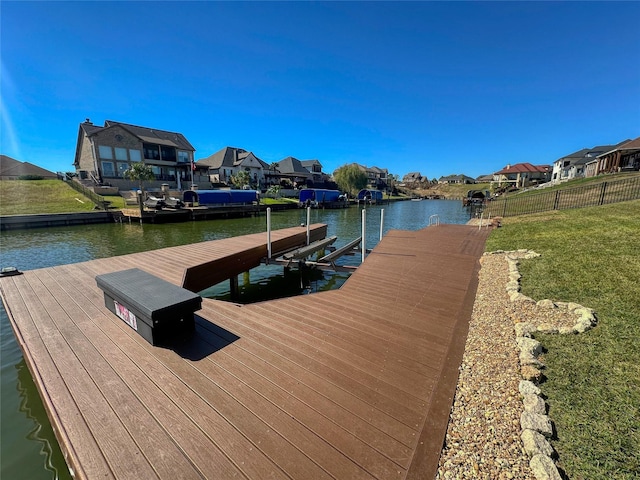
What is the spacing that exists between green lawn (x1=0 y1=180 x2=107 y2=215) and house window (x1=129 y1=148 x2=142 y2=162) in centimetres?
910

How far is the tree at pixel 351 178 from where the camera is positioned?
64906 millimetres

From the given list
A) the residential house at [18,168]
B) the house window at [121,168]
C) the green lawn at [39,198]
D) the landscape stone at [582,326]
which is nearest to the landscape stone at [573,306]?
the landscape stone at [582,326]

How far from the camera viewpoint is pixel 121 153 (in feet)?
128

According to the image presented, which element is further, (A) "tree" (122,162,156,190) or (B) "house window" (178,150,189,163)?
(B) "house window" (178,150,189,163)

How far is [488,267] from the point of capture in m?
7.08

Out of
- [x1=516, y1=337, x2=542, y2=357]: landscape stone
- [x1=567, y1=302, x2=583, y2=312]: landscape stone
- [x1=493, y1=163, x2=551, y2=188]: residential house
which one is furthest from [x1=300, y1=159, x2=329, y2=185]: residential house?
[x1=516, y1=337, x2=542, y2=357]: landscape stone

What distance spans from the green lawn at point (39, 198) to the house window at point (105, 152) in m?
6.19

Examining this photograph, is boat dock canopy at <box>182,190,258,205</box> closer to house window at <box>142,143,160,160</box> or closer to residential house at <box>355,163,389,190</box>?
house window at <box>142,143,160,160</box>

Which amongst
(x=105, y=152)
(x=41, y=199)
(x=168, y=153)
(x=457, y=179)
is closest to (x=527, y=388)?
(x=41, y=199)

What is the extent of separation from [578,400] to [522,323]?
1.59 metres

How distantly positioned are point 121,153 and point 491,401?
164 feet

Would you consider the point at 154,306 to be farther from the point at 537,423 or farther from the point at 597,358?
the point at 597,358

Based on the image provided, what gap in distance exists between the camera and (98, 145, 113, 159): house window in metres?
37.0

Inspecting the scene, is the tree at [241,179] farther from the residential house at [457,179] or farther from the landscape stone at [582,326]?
the residential house at [457,179]
